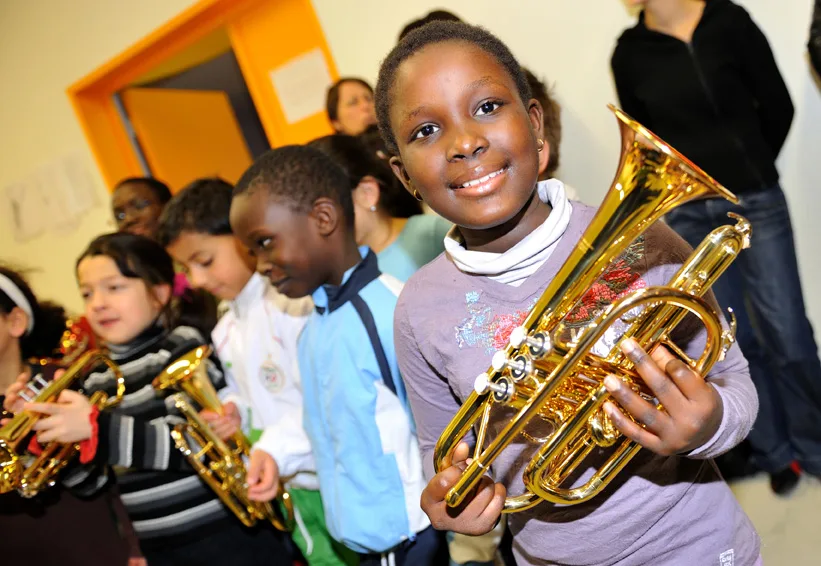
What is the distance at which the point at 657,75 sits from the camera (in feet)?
7.93

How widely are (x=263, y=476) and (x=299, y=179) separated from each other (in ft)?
2.92

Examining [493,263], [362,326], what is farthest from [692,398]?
[362,326]

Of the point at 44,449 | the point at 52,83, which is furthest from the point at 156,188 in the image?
the point at 52,83

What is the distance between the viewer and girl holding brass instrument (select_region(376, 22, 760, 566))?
104 cm

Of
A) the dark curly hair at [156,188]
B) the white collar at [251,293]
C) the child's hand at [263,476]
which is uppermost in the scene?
the dark curly hair at [156,188]

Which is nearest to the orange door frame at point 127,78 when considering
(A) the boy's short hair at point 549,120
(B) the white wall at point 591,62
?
(B) the white wall at point 591,62

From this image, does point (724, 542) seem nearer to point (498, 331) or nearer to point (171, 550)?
point (498, 331)

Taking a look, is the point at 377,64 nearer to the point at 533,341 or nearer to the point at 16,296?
the point at 16,296

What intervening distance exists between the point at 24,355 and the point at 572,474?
220 centimetres

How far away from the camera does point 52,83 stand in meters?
5.07

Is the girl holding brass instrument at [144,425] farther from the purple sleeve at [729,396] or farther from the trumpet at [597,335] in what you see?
the purple sleeve at [729,396]

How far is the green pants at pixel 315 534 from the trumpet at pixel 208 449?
4cm

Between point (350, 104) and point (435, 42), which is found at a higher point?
point (350, 104)

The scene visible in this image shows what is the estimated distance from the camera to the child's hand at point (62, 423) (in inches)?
78.5
